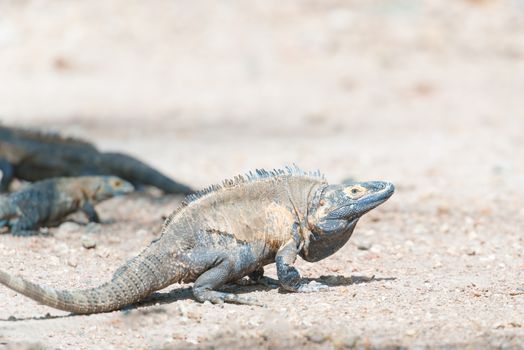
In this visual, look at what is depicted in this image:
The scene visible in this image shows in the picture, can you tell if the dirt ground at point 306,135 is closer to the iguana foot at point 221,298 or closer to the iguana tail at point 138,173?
the iguana foot at point 221,298

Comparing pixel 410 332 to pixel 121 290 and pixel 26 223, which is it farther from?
pixel 26 223

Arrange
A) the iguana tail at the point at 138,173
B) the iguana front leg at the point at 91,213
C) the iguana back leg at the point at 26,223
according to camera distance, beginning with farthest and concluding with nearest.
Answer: the iguana tail at the point at 138,173 → the iguana front leg at the point at 91,213 → the iguana back leg at the point at 26,223

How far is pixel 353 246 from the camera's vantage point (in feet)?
27.1

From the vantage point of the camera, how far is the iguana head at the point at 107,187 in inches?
389

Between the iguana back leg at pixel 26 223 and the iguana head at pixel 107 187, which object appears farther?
the iguana head at pixel 107 187

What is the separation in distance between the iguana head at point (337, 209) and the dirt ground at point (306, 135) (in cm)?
38

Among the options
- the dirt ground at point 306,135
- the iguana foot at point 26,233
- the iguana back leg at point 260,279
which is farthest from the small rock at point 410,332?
the iguana foot at point 26,233

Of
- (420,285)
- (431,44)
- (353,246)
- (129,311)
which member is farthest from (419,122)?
(129,311)

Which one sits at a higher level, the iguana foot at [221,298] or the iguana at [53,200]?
the iguana at [53,200]

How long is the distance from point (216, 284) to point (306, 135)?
904cm

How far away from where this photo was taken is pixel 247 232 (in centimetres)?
635

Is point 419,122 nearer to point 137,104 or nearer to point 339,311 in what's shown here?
point 137,104

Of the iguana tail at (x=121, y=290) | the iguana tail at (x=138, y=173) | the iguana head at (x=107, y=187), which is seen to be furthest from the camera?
the iguana tail at (x=138, y=173)

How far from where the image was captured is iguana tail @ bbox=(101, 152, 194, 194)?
10648mm
